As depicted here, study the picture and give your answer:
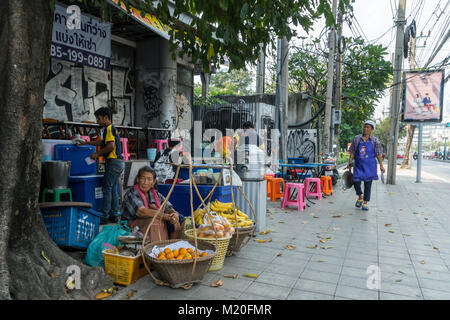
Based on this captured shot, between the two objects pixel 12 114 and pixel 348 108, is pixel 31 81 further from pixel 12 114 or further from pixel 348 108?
pixel 348 108

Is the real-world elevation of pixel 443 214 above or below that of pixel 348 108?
below

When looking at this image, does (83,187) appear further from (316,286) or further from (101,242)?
(316,286)

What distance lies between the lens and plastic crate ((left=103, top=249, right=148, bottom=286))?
11.9 ft

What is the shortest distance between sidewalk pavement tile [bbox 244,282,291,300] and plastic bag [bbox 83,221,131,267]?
159cm

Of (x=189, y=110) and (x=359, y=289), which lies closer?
(x=359, y=289)

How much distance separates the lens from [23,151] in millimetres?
3129

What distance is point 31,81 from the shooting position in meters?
3.15

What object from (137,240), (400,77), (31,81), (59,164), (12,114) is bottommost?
(137,240)

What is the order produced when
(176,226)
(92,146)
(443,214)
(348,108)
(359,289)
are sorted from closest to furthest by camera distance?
(359,289) < (176,226) < (92,146) < (443,214) < (348,108)

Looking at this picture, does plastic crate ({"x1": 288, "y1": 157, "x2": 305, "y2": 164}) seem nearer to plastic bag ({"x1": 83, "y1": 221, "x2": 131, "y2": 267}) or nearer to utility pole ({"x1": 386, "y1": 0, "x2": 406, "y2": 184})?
utility pole ({"x1": 386, "y1": 0, "x2": 406, "y2": 184})

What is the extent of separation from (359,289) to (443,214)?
588 centimetres

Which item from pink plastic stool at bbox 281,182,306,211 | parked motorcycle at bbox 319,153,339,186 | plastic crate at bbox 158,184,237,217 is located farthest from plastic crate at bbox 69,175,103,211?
parked motorcycle at bbox 319,153,339,186

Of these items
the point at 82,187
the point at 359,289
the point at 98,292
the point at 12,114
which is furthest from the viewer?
the point at 82,187
